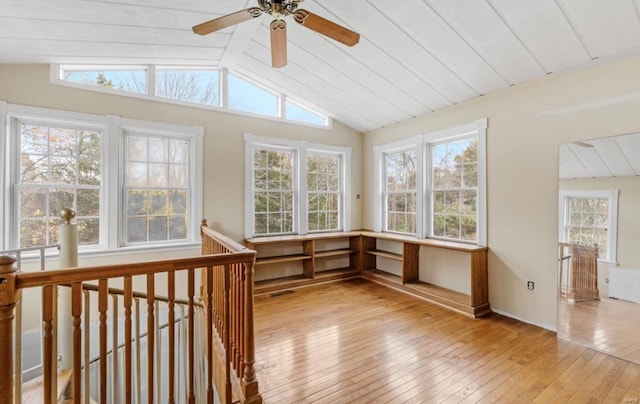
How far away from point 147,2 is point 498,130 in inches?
153

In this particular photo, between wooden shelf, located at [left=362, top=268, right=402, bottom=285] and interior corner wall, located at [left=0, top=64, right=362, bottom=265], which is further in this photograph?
wooden shelf, located at [left=362, top=268, right=402, bottom=285]

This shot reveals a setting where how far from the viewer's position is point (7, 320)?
120 cm

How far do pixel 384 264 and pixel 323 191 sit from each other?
171cm

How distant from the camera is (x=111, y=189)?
3600mm

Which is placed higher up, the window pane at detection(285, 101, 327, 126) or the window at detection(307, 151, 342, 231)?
the window pane at detection(285, 101, 327, 126)

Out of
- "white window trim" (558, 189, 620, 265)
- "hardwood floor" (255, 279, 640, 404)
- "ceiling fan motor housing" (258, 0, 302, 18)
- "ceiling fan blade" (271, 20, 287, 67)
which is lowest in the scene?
"hardwood floor" (255, 279, 640, 404)

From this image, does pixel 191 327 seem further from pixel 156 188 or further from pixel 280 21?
pixel 156 188

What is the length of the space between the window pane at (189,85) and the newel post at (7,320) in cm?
333

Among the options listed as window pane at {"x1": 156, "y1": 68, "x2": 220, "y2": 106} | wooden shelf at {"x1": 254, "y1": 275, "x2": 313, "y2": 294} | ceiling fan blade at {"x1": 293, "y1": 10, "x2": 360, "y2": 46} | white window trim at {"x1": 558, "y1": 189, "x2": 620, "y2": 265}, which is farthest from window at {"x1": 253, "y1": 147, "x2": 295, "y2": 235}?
white window trim at {"x1": 558, "y1": 189, "x2": 620, "y2": 265}

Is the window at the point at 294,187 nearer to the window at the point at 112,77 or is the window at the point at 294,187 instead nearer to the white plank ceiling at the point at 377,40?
the white plank ceiling at the point at 377,40

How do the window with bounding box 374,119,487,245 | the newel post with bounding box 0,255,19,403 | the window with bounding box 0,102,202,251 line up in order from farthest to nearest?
the window with bounding box 374,119,487,245 → the window with bounding box 0,102,202,251 → the newel post with bounding box 0,255,19,403

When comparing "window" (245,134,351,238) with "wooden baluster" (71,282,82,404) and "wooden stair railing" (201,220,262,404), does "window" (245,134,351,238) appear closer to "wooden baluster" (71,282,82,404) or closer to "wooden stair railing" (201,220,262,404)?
"wooden stair railing" (201,220,262,404)

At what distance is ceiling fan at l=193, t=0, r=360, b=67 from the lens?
77.5 inches

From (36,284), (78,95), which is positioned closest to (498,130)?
(36,284)
